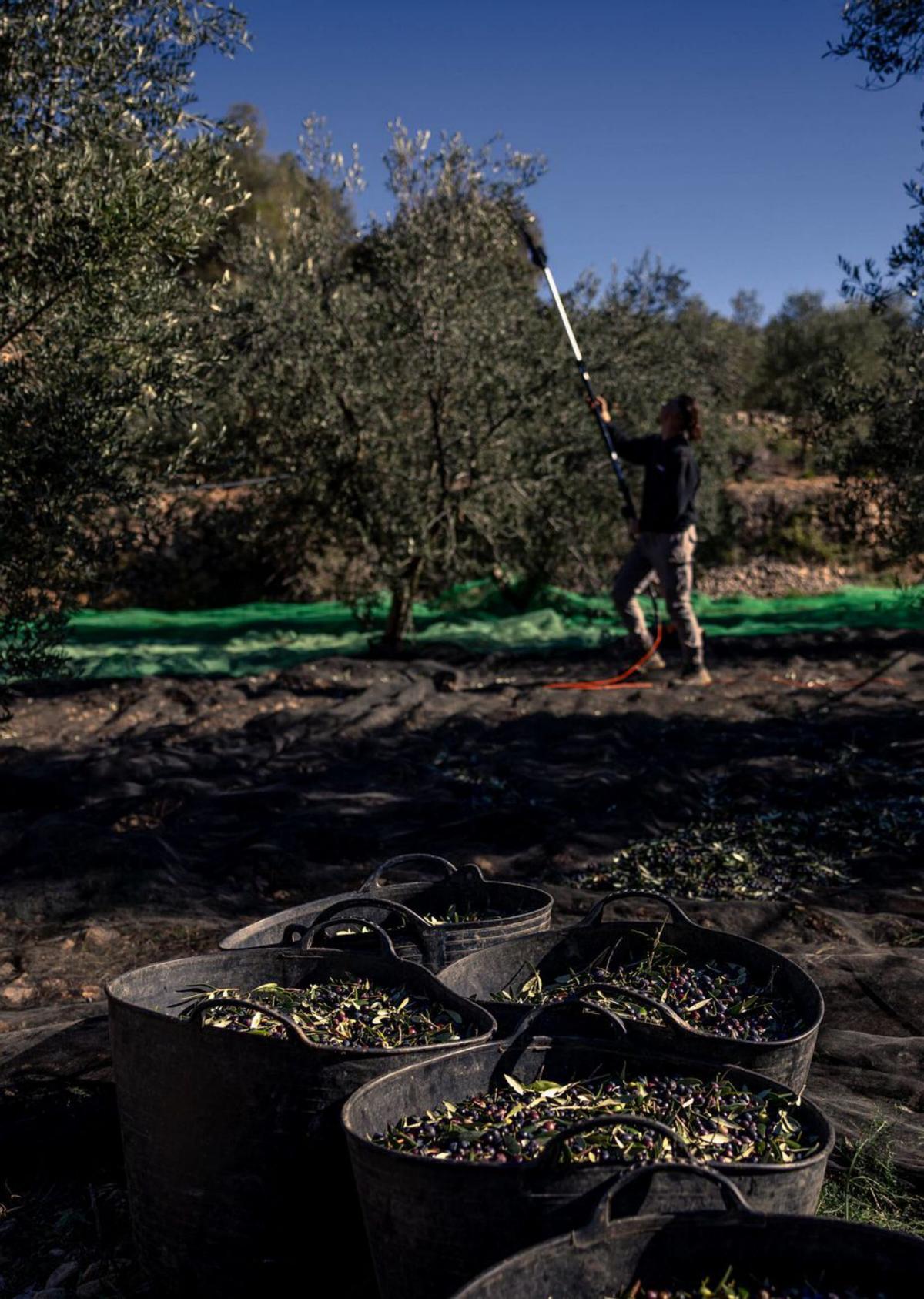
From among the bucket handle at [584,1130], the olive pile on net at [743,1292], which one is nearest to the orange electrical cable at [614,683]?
the bucket handle at [584,1130]

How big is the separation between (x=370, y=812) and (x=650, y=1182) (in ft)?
17.6

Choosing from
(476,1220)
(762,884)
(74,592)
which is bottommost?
(762,884)

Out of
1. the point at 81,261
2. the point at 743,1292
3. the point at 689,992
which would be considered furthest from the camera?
the point at 81,261

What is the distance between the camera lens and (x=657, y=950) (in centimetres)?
328

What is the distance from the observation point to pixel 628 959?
3.33 meters

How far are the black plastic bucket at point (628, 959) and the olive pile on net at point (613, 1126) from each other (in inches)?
8.2

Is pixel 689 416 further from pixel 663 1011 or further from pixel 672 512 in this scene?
pixel 663 1011

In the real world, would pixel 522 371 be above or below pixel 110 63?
below

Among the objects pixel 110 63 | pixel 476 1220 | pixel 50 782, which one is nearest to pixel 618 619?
pixel 50 782

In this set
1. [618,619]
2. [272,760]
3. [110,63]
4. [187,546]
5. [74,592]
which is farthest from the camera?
[187,546]

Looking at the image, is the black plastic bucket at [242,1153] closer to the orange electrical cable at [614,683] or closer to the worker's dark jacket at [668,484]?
the orange electrical cable at [614,683]

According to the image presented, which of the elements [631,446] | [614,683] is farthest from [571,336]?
[614,683]

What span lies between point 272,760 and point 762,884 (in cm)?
410

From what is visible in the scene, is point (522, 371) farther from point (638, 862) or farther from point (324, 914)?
point (324, 914)
